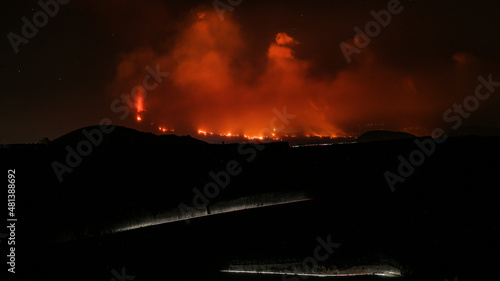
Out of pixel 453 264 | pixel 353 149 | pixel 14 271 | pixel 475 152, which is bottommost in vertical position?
pixel 453 264

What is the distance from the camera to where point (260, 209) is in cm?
902

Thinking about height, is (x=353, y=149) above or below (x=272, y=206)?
above

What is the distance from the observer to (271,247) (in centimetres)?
860

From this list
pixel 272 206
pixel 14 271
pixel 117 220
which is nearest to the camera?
pixel 14 271

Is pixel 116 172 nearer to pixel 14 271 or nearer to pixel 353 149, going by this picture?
pixel 14 271

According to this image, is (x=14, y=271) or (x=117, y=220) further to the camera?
(x=117, y=220)

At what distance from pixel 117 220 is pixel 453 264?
944cm

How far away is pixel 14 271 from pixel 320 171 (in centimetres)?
835

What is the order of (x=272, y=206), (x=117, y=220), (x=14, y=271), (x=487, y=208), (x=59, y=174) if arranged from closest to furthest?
(x=14, y=271) → (x=59, y=174) → (x=117, y=220) → (x=487, y=208) → (x=272, y=206)

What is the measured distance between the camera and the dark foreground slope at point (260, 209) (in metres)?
7.18

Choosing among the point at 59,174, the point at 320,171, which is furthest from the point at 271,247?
the point at 59,174

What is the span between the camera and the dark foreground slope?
23.5 ft

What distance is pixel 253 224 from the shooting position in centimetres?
875

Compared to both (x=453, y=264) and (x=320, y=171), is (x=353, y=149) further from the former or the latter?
(x=453, y=264)
